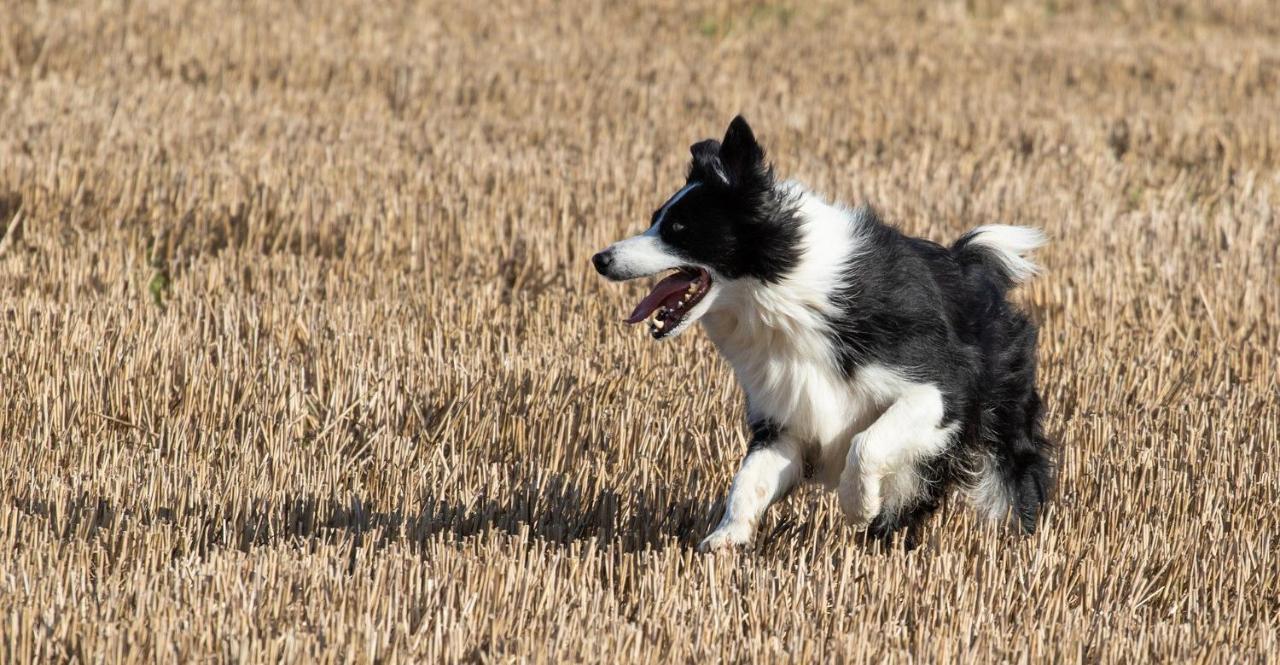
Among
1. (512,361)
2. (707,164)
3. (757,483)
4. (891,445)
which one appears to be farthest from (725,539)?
(512,361)

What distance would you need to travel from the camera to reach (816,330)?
345 centimetres

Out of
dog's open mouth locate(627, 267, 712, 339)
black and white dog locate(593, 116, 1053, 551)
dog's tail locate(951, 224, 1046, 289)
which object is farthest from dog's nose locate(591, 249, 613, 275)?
dog's tail locate(951, 224, 1046, 289)

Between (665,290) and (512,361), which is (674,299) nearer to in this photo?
(665,290)

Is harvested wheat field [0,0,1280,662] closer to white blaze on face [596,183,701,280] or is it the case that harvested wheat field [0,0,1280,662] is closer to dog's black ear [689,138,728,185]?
white blaze on face [596,183,701,280]

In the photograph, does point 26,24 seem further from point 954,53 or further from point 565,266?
point 954,53

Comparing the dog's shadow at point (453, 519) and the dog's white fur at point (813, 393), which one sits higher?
the dog's white fur at point (813, 393)

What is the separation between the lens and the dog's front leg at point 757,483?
11.5ft

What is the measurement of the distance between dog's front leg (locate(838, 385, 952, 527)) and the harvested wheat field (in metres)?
0.13

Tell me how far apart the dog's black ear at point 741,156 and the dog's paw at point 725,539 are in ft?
2.66

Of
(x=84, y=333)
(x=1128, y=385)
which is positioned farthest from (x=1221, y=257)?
(x=84, y=333)

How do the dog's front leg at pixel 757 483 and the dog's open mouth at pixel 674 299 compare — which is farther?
the dog's front leg at pixel 757 483

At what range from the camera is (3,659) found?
265 cm

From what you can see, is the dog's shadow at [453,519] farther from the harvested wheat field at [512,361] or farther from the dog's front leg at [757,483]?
the dog's front leg at [757,483]

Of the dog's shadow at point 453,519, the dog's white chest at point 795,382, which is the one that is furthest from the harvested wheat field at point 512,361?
the dog's white chest at point 795,382
